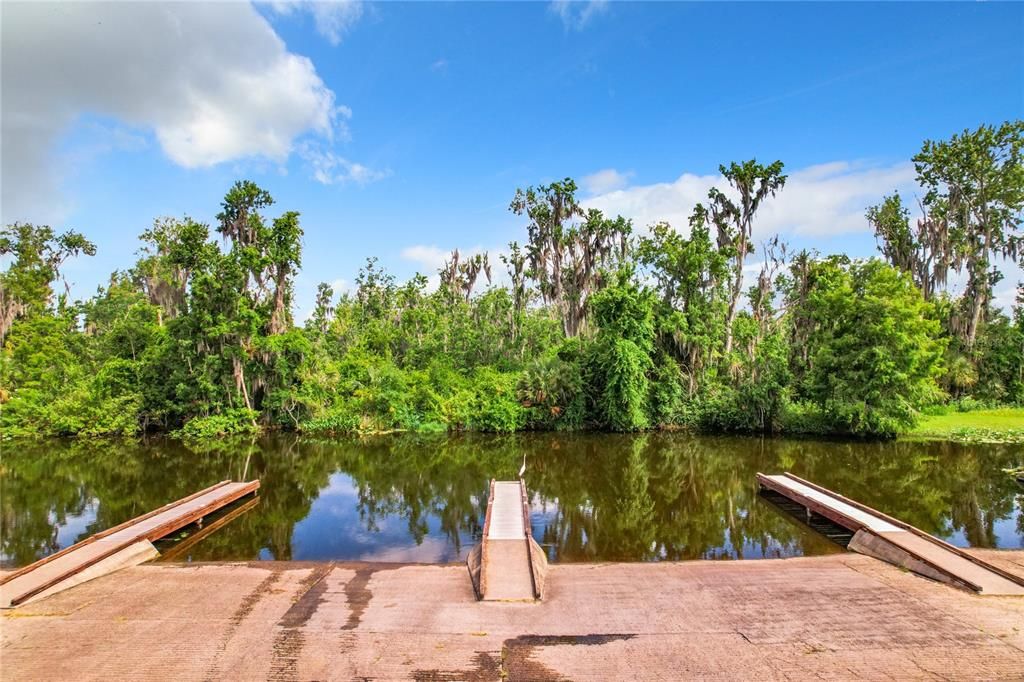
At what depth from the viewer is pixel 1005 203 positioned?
31141 millimetres

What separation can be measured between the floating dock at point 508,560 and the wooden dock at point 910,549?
246 inches

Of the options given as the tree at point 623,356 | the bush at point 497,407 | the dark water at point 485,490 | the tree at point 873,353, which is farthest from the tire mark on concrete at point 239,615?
the tree at point 873,353

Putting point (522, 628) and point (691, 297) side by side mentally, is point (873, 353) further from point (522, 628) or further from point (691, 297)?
point (522, 628)

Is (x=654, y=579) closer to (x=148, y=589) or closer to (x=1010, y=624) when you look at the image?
(x=1010, y=624)

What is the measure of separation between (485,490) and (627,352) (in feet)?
41.9

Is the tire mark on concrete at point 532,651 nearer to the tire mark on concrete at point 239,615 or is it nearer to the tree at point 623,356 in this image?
the tire mark on concrete at point 239,615

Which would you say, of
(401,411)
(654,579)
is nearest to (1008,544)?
(654,579)

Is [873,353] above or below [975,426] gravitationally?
above

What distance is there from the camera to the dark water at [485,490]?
1186 centimetres

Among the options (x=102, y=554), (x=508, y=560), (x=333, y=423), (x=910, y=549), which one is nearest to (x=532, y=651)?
(x=508, y=560)

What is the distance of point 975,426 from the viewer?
78.1 ft

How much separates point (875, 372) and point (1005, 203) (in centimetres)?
1874

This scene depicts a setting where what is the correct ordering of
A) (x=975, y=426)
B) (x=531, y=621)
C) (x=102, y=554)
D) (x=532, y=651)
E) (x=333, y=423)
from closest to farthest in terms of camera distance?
(x=532, y=651)
(x=531, y=621)
(x=102, y=554)
(x=975, y=426)
(x=333, y=423)

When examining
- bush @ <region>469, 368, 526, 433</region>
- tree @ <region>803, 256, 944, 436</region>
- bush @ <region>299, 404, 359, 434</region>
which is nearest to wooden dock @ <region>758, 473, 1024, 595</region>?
tree @ <region>803, 256, 944, 436</region>
